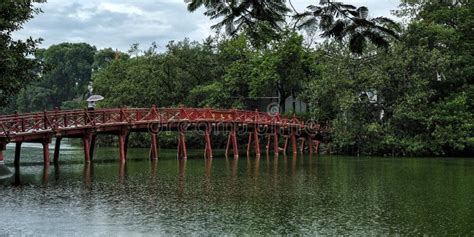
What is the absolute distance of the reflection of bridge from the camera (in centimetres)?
2609

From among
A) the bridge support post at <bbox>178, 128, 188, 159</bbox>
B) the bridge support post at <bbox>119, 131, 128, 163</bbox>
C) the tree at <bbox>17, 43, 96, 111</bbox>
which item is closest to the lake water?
the bridge support post at <bbox>119, 131, 128, 163</bbox>

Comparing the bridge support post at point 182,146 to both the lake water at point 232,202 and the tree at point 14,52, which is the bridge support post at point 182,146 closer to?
the lake water at point 232,202

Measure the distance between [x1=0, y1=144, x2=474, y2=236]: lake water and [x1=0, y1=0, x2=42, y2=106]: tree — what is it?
3.30m

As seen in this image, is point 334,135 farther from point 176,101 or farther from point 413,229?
point 413,229

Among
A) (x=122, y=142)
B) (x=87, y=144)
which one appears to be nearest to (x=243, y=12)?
(x=87, y=144)

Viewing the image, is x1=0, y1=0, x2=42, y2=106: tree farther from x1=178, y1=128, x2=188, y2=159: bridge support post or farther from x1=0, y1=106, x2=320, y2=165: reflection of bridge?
x1=178, y1=128, x2=188, y2=159: bridge support post

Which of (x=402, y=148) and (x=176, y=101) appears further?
(x=176, y=101)

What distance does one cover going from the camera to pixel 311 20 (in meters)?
4.83

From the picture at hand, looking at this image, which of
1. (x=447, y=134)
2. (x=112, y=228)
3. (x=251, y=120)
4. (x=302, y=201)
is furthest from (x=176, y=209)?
(x=447, y=134)

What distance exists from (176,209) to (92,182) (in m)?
7.29

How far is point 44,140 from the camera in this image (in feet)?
89.7

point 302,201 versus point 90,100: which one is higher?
point 90,100

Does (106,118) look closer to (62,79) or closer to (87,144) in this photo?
(87,144)

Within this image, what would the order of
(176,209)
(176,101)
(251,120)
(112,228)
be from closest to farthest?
(112,228)
(176,209)
(251,120)
(176,101)
